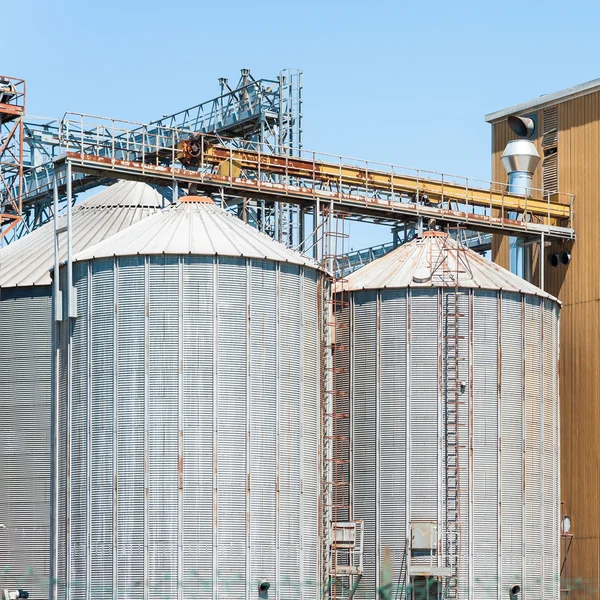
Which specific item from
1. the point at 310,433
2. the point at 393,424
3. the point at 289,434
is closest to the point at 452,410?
the point at 393,424

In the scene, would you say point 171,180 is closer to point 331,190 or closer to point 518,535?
point 331,190

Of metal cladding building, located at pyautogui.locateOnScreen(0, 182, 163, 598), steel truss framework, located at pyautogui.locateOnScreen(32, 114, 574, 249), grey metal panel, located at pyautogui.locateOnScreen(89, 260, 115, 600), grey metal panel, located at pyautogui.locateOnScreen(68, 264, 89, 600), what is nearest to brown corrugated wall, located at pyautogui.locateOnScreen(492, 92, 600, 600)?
steel truss framework, located at pyautogui.locateOnScreen(32, 114, 574, 249)

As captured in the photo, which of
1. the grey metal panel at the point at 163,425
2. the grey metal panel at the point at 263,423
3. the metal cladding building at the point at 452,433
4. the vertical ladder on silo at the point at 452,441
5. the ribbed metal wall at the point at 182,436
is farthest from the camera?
the metal cladding building at the point at 452,433

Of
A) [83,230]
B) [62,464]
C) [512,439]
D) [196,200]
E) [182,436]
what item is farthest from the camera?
[83,230]

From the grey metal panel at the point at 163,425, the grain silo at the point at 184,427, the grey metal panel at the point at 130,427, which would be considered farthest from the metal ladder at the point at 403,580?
the grey metal panel at the point at 130,427

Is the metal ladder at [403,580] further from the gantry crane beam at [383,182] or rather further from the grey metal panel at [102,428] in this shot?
the gantry crane beam at [383,182]

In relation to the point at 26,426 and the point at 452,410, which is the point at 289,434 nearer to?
the point at 452,410

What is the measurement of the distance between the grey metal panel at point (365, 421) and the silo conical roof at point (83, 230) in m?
12.0

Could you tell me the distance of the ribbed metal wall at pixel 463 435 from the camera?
5916cm

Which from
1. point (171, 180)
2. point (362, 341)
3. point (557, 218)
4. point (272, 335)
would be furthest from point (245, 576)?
point (557, 218)

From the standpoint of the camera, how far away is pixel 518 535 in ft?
196

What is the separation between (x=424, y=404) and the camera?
5981cm

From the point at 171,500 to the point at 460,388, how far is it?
44.4 ft

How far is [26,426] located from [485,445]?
17.7 meters
